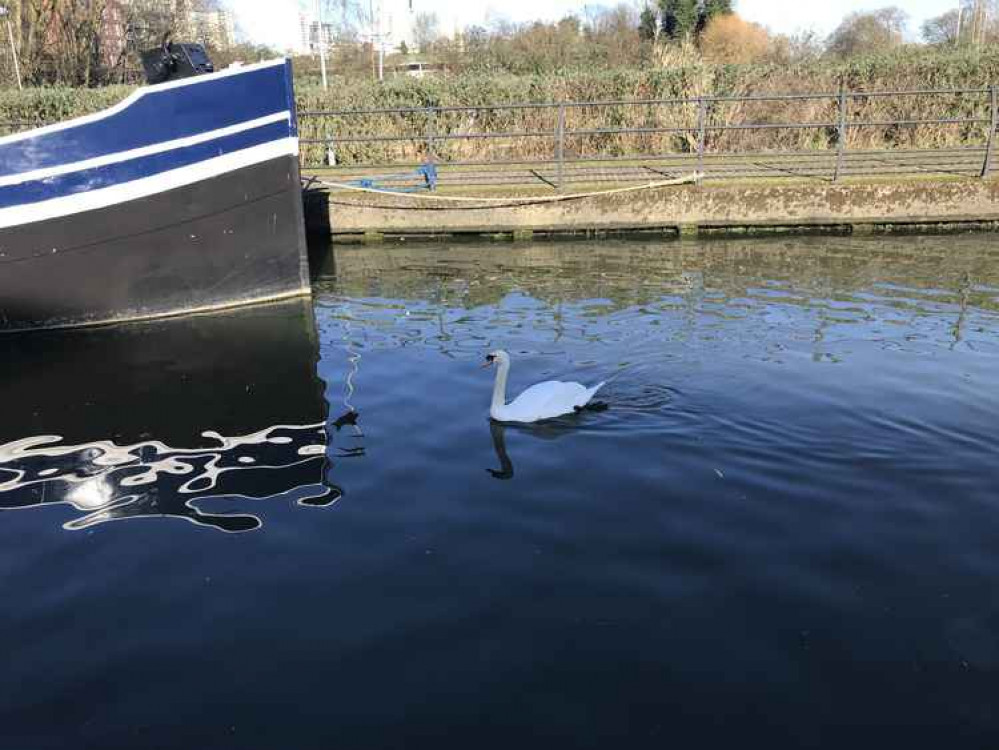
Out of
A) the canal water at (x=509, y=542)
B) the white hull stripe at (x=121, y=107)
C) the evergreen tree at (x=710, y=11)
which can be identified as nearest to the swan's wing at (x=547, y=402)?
the canal water at (x=509, y=542)

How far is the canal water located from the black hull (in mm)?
1064

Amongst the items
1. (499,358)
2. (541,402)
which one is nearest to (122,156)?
(499,358)

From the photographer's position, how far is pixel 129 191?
30.2 ft

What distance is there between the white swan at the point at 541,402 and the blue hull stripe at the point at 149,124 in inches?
198

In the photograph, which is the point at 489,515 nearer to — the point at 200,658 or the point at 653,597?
the point at 653,597

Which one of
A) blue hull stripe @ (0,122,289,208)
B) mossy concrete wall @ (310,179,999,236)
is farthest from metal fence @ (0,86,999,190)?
blue hull stripe @ (0,122,289,208)

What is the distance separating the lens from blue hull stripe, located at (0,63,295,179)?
29.3 feet

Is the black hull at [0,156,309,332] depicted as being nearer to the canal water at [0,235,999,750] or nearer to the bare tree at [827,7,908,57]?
the canal water at [0,235,999,750]

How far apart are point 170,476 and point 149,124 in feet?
16.5

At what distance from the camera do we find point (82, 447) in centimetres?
619

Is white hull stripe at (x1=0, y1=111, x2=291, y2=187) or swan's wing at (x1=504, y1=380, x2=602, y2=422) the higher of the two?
white hull stripe at (x1=0, y1=111, x2=291, y2=187)

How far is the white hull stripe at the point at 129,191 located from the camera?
908 centimetres

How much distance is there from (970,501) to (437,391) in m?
3.87

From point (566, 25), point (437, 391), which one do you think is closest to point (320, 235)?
point (437, 391)
